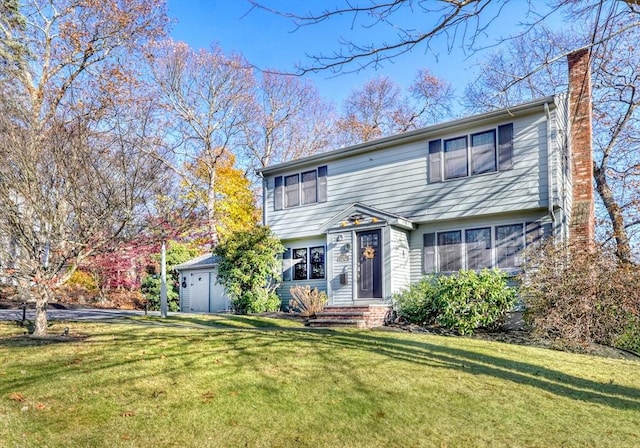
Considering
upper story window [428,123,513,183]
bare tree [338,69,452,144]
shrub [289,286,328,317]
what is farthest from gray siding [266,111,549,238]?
bare tree [338,69,452,144]

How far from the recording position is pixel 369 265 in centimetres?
1355

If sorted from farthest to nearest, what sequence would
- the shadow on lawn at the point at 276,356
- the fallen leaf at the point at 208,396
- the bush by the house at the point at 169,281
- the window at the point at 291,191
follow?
the bush by the house at the point at 169,281 → the window at the point at 291,191 → the shadow on lawn at the point at 276,356 → the fallen leaf at the point at 208,396

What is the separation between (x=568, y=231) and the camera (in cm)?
1194

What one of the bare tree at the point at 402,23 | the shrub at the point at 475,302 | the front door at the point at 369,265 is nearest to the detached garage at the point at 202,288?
the front door at the point at 369,265

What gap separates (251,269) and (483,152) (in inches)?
321

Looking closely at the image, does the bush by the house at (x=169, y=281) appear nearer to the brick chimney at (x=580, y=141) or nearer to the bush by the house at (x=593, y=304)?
the bush by the house at (x=593, y=304)

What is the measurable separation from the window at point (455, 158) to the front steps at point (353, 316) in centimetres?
429

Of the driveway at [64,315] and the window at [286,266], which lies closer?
the driveway at [64,315]

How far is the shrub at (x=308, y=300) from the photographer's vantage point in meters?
13.6

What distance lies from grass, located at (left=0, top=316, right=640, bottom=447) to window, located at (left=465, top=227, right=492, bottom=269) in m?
5.16

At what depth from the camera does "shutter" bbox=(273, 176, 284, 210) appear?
1652 centimetres

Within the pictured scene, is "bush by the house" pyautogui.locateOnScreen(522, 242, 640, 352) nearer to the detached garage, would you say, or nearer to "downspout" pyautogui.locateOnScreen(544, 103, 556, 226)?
"downspout" pyautogui.locateOnScreen(544, 103, 556, 226)

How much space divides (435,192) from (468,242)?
5.66 feet

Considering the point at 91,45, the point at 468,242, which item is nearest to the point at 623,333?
the point at 468,242
